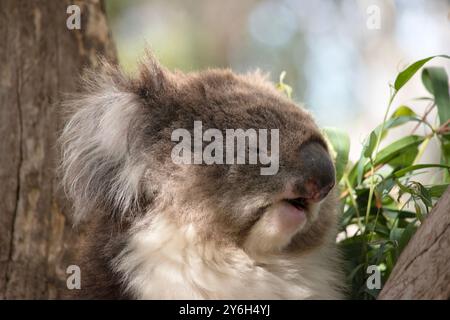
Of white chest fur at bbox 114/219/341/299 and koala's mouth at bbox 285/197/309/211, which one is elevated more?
koala's mouth at bbox 285/197/309/211

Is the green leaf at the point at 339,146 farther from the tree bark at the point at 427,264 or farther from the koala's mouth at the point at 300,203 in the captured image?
the tree bark at the point at 427,264

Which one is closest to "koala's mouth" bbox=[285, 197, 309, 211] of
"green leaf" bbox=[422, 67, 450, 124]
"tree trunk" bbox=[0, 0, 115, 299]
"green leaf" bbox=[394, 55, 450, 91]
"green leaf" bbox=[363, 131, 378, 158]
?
"green leaf" bbox=[363, 131, 378, 158]

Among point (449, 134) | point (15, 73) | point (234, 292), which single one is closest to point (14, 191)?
point (15, 73)

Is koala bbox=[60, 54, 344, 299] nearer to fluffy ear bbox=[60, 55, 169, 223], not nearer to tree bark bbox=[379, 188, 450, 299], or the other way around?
fluffy ear bbox=[60, 55, 169, 223]

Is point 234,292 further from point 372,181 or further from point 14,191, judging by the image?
point 14,191

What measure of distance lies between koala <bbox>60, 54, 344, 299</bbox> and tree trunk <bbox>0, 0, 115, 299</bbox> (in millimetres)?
831

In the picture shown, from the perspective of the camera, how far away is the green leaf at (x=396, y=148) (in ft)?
11.4

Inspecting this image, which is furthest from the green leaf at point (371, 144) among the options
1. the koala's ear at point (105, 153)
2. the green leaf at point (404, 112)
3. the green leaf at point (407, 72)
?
the koala's ear at point (105, 153)

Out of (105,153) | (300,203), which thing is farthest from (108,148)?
(300,203)

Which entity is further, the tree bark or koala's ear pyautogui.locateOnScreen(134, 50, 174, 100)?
koala's ear pyautogui.locateOnScreen(134, 50, 174, 100)

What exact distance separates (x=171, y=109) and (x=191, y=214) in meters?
0.53

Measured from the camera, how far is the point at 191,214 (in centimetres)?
273

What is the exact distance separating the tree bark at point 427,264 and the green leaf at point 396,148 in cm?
116

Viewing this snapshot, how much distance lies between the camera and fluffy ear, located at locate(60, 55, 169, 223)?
2840mm
